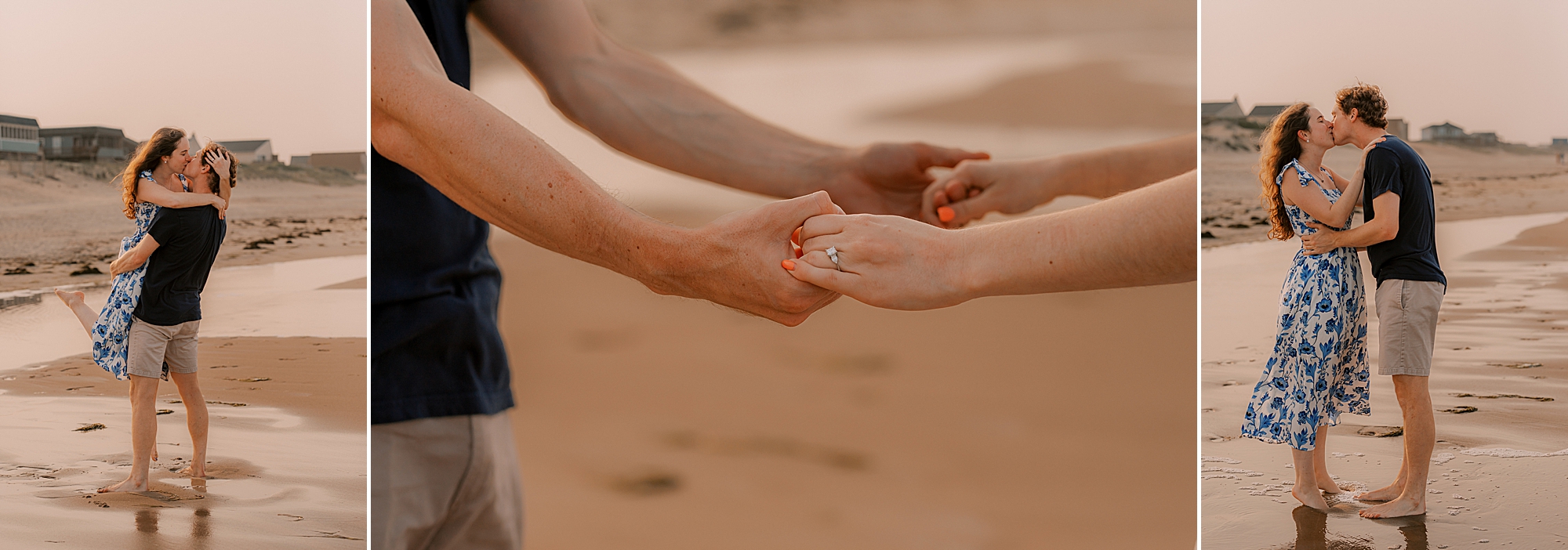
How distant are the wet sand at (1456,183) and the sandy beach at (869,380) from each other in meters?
1.35

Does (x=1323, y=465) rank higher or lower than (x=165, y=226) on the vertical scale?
lower

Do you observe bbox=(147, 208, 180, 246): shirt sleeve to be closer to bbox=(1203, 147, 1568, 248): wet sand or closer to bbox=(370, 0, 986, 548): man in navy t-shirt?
bbox=(370, 0, 986, 548): man in navy t-shirt

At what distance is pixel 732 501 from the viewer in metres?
2.27

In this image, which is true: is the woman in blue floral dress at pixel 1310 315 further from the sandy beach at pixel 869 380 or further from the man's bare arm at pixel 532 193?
the sandy beach at pixel 869 380

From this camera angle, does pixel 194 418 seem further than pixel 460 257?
Yes

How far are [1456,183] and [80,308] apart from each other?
142 cm

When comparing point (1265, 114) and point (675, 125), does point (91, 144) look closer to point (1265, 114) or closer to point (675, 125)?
point (675, 125)

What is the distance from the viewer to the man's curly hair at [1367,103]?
2.28ft

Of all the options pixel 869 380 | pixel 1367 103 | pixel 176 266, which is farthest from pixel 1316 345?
pixel 869 380

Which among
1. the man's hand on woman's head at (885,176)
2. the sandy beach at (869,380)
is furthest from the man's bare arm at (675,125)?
the sandy beach at (869,380)

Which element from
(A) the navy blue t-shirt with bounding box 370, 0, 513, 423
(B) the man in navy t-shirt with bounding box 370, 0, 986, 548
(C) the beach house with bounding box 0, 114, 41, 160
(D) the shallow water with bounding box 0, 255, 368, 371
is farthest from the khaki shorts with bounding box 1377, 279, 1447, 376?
(C) the beach house with bounding box 0, 114, 41, 160

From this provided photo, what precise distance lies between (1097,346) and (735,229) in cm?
219

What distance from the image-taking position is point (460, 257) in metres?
0.57

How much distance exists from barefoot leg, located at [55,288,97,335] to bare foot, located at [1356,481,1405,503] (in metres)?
1.31
